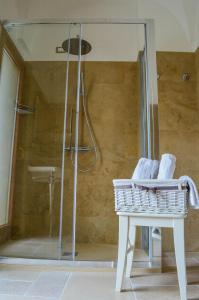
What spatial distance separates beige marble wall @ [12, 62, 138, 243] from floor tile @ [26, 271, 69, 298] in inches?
22.0

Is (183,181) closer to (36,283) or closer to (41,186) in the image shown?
(36,283)

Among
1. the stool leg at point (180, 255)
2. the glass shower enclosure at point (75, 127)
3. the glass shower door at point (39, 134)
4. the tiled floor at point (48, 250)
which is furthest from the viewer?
the glass shower door at point (39, 134)

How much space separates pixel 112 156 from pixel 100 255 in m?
1.06

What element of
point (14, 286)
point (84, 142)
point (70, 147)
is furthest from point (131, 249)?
point (84, 142)

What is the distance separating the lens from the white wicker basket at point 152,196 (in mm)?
1183

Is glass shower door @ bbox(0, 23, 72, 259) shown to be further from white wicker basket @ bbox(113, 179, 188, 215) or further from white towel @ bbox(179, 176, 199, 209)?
white towel @ bbox(179, 176, 199, 209)

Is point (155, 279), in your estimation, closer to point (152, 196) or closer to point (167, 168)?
point (152, 196)

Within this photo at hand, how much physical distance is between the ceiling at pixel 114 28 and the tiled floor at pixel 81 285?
193cm

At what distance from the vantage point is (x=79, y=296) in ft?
3.85

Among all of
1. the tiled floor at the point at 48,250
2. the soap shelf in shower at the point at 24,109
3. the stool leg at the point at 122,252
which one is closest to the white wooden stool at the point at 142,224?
the stool leg at the point at 122,252

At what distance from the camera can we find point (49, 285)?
1312 mm

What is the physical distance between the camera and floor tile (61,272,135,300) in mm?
1171

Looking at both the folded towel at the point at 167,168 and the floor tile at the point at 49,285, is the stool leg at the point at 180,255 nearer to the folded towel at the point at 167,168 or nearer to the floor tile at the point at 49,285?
the folded towel at the point at 167,168

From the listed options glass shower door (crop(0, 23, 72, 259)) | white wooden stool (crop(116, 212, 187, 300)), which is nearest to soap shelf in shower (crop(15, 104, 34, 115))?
glass shower door (crop(0, 23, 72, 259))
